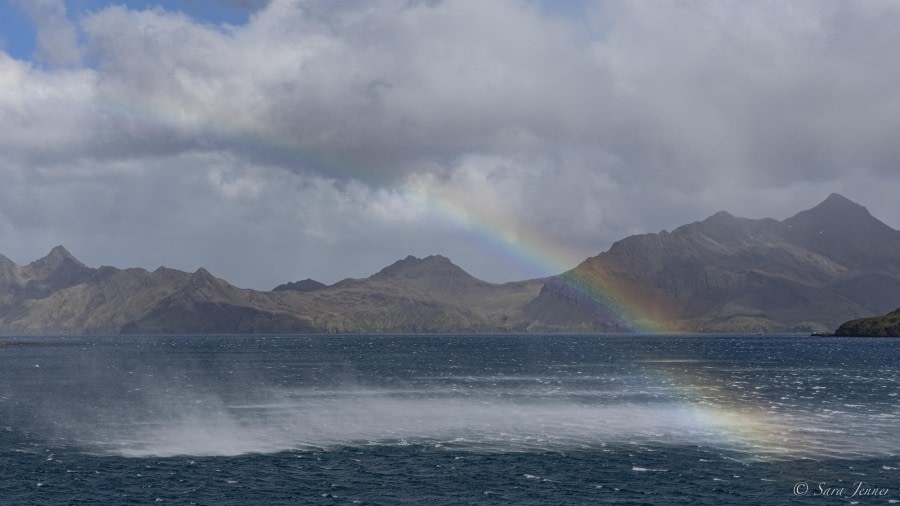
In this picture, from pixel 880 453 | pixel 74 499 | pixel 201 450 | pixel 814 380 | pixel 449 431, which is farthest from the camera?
pixel 814 380

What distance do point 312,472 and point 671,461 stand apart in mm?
28941

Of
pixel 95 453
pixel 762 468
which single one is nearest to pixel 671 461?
pixel 762 468

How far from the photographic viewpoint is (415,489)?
5909cm

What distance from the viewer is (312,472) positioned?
64.8 m

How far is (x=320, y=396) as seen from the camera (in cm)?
12675

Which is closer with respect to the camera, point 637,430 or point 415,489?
point 415,489

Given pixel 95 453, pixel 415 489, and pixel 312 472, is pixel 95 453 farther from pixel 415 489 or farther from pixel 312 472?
pixel 415 489

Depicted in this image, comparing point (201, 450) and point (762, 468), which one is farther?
point (201, 450)

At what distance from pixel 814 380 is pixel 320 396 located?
3581 inches

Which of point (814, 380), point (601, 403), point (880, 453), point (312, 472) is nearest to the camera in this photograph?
point (312, 472)

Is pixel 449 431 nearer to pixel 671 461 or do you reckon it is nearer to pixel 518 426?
pixel 518 426

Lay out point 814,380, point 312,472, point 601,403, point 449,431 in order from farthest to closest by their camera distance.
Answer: point 814,380, point 601,403, point 449,431, point 312,472

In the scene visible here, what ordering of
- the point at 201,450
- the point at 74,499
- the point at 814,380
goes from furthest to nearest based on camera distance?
the point at 814,380 < the point at 201,450 < the point at 74,499

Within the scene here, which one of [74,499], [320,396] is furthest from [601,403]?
[74,499]
